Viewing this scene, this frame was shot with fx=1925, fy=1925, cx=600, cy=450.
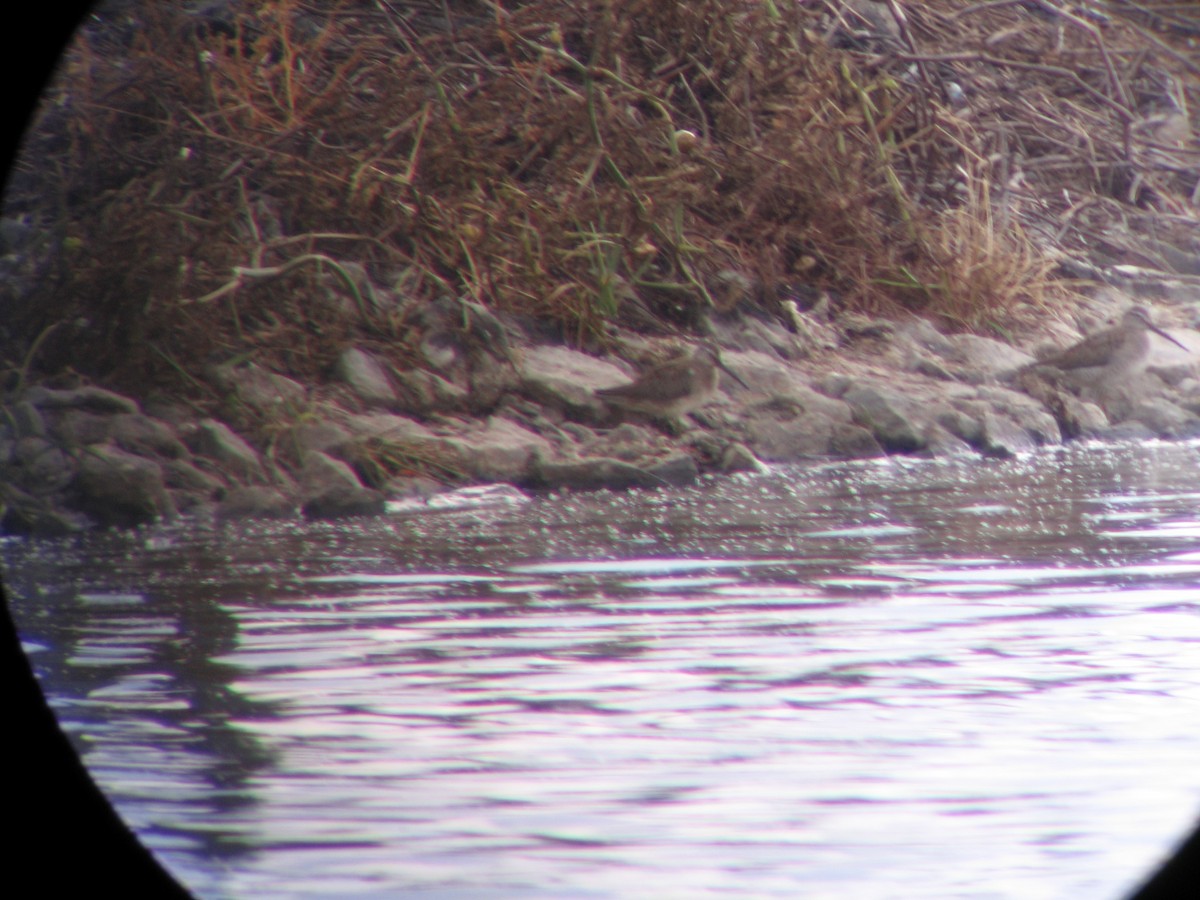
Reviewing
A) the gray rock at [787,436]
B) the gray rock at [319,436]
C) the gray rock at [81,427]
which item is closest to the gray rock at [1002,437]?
the gray rock at [787,436]

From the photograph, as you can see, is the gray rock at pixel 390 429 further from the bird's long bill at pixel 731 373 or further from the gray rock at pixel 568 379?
the bird's long bill at pixel 731 373

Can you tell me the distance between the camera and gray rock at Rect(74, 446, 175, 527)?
22.9 ft

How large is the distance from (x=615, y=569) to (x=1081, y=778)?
8.35ft

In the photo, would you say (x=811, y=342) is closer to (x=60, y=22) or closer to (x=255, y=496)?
(x=255, y=496)

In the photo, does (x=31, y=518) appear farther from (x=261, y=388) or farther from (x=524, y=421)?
(x=524, y=421)

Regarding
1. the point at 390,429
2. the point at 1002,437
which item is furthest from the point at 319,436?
the point at 1002,437

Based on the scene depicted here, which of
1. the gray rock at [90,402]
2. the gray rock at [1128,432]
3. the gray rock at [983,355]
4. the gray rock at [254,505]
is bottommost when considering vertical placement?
the gray rock at [1128,432]

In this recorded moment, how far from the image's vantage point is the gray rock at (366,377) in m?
8.60

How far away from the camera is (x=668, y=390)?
873 centimetres

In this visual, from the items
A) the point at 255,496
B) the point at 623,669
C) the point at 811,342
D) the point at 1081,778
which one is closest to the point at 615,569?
the point at 623,669

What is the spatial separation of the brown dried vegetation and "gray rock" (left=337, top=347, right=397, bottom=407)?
11 centimetres

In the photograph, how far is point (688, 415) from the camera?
9000 mm

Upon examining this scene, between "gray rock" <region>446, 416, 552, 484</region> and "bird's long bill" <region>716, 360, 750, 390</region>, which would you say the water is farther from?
"bird's long bill" <region>716, 360, 750, 390</region>

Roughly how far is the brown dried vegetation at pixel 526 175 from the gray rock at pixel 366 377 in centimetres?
11
